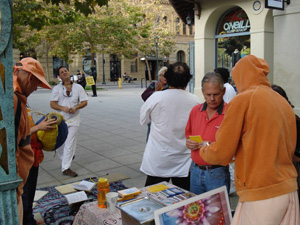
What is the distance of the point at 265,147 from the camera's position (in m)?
2.09

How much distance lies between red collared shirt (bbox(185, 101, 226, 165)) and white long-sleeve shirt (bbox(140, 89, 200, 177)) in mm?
348

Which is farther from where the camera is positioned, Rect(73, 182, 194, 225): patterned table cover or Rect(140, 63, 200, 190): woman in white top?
Rect(140, 63, 200, 190): woman in white top

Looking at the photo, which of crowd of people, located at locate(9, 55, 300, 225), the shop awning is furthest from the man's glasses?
the shop awning

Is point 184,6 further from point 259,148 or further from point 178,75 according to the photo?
point 259,148

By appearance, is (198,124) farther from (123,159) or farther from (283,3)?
(283,3)

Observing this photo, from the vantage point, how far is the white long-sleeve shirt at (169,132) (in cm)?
371

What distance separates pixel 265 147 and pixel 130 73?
44.7 metres

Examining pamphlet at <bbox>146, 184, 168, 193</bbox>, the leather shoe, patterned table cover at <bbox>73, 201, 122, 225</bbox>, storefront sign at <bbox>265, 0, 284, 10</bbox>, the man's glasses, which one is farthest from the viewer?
storefront sign at <bbox>265, 0, 284, 10</bbox>

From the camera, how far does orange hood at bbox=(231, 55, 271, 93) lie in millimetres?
2244

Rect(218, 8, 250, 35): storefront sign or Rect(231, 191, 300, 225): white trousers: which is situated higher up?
Rect(218, 8, 250, 35): storefront sign

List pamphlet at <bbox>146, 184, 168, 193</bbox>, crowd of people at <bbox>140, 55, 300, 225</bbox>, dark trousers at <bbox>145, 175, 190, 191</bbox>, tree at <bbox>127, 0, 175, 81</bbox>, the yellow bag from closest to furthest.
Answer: crowd of people at <bbox>140, 55, 300, 225</bbox> → pamphlet at <bbox>146, 184, 168, 193</bbox> → the yellow bag → dark trousers at <bbox>145, 175, 190, 191</bbox> → tree at <bbox>127, 0, 175, 81</bbox>

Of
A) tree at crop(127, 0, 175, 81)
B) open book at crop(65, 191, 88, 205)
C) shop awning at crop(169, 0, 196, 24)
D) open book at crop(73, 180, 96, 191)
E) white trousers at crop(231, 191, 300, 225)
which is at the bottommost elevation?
open book at crop(65, 191, 88, 205)

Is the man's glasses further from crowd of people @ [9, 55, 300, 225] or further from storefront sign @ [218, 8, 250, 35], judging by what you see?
storefront sign @ [218, 8, 250, 35]

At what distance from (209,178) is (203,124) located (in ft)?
1.70
